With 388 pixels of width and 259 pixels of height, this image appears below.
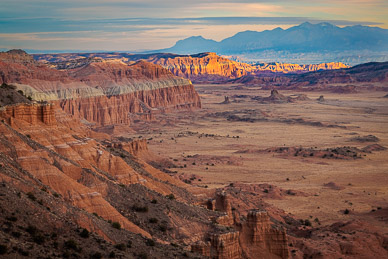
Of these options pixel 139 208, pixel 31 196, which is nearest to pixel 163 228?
pixel 139 208

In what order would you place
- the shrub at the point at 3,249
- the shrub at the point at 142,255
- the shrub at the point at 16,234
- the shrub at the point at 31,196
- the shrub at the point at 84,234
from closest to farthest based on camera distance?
the shrub at the point at 3,249
the shrub at the point at 16,234
the shrub at the point at 84,234
the shrub at the point at 142,255
the shrub at the point at 31,196

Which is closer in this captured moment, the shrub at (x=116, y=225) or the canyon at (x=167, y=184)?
the canyon at (x=167, y=184)

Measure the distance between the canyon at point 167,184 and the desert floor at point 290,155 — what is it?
8.8 inches

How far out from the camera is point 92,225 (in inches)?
865

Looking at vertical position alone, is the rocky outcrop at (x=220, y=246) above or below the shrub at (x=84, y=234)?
below

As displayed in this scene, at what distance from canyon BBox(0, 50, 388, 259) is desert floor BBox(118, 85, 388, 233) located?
22 cm

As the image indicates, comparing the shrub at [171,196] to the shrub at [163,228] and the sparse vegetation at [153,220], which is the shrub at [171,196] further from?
the shrub at [163,228]

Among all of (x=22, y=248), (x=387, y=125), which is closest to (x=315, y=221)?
(x=22, y=248)

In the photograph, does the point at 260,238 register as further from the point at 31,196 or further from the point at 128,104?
the point at 128,104

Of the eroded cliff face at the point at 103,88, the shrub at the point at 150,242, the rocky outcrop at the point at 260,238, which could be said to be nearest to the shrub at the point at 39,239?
the shrub at the point at 150,242

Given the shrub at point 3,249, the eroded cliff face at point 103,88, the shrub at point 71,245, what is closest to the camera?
the shrub at point 3,249

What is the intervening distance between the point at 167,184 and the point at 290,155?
137 ft

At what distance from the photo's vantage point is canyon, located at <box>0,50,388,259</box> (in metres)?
21.5

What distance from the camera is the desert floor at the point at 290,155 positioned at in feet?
165
